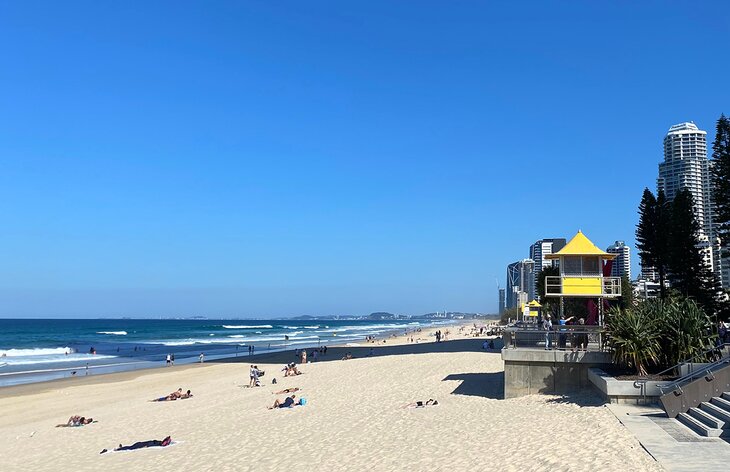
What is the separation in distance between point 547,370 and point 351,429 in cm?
458

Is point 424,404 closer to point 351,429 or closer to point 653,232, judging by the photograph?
point 351,429

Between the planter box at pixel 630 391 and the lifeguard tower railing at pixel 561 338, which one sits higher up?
the lifeguard tower railing at pixel 561 338

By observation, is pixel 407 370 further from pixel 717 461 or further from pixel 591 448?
pixel 717 461

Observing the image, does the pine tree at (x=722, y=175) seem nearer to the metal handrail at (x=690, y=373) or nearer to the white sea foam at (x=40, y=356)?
the metal handrail at (x=690, y=373)

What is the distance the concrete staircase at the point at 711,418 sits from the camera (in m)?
8.62

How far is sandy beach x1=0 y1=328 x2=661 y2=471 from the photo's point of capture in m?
8.94

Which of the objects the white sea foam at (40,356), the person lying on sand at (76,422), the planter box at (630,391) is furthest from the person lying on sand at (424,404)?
the white sea foam at (40,356)

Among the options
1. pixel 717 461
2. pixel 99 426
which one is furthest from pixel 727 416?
pixel 99 426

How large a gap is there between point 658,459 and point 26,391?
90.9ft

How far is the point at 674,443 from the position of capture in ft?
26.9

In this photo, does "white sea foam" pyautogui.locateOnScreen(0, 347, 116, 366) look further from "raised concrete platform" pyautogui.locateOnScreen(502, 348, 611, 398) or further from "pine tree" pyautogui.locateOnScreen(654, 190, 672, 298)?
"raised concrete platform" pyautogui.locateOnScreen(502, 348, 611, 398)

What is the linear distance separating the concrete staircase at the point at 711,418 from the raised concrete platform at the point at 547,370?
125 inches

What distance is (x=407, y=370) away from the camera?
2092cm

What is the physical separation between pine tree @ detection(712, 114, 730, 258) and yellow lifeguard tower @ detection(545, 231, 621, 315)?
13.7 m
